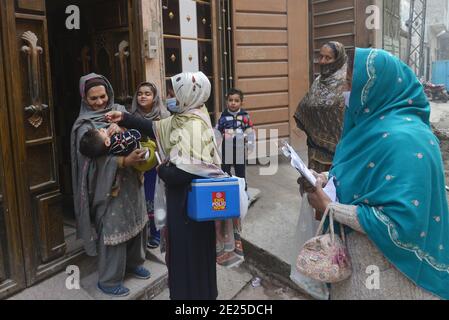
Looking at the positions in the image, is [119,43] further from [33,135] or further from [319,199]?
[319,199]

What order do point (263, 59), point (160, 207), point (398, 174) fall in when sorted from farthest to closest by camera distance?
point (263, 59) < point (160, 207) < point (398, 174)

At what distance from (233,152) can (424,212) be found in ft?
10.3

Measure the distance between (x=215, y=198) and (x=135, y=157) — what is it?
2.47ft

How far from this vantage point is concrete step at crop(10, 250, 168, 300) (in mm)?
2789

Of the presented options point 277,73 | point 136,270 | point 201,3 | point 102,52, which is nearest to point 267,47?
point 277,73

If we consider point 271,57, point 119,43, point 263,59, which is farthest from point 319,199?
point 271,57

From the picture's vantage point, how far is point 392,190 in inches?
57.5

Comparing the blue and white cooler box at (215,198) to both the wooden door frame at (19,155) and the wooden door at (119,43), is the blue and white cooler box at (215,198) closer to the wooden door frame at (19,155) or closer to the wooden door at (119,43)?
the wooden door frame at (19,155)

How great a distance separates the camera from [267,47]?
585cm

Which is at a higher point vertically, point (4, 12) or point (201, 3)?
point (201, 3)

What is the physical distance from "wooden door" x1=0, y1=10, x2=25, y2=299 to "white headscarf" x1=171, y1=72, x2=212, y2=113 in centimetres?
116

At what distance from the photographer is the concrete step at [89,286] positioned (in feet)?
9.15

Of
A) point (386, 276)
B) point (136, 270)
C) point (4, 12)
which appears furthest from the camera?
point (136, 270)

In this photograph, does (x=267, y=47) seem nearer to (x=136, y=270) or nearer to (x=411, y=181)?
(x=136, y=270)
